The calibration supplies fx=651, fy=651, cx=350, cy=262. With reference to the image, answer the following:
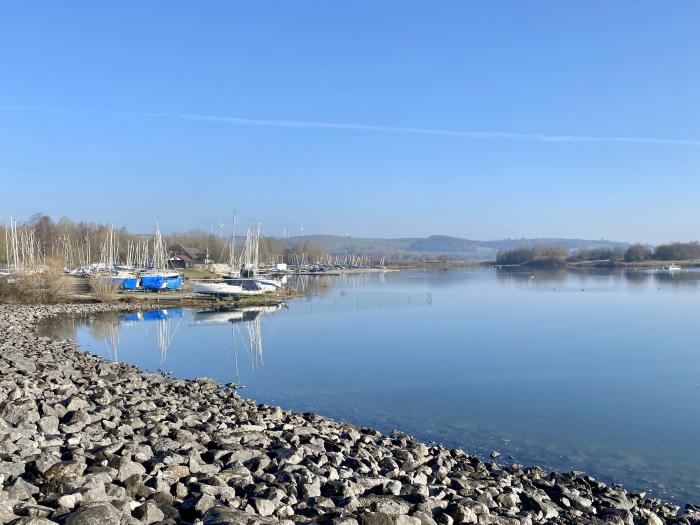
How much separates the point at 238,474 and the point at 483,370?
1366cm

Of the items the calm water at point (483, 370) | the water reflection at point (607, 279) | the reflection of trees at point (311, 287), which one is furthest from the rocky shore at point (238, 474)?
the water reflection at point (607, 279)

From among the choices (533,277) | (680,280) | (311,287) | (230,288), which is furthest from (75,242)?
(680,280)

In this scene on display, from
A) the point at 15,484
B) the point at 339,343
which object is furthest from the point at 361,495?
the point at 339,343

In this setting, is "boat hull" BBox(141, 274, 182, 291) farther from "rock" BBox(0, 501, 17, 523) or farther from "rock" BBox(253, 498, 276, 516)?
"rock" BBox(0, 501, 17, 523)

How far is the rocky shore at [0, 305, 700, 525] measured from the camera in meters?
5.85

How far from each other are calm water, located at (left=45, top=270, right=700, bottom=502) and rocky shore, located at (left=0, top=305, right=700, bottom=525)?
1969 mm

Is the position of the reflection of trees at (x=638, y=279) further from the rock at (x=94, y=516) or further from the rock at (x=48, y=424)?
the rock at (x=94, y=516)

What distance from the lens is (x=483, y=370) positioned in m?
19.9

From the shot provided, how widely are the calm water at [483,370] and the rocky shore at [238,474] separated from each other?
1969 mm

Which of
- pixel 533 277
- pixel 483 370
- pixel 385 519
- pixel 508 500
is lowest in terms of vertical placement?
pixel 533 277

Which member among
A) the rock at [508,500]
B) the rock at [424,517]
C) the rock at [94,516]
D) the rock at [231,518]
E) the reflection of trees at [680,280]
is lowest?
the reflection of trees at [680,280]

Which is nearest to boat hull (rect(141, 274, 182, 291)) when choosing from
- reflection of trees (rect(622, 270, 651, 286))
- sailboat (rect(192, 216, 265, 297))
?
sailboat (rect(192, 216, 265, 297))

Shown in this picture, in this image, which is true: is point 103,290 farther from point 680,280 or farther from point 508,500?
point 680,280

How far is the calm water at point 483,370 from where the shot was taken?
12.4 metres
